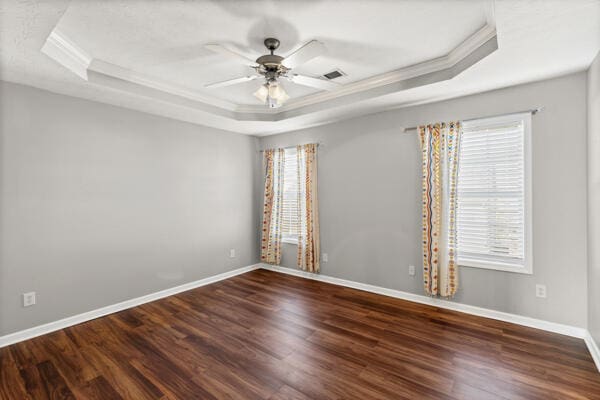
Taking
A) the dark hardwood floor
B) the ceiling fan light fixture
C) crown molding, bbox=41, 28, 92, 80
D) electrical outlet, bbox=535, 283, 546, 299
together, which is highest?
crown molding, bbox=41, 28, 92, 80

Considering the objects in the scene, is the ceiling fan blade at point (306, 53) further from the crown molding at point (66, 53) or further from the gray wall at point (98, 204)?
the gray wall at point (98, 204)

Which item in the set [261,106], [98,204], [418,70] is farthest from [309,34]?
[98,204]

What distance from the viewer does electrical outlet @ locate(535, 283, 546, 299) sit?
2734 mm

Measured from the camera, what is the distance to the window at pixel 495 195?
2.82 metres

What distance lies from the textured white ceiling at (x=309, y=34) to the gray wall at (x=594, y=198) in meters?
0.26

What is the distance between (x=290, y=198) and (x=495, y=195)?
9.85 ft

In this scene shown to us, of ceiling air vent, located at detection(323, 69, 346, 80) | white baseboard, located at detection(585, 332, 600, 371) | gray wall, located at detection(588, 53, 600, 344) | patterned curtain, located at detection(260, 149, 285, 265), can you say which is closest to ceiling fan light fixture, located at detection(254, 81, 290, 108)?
ceiling air vent, located at detection(323, 69, 346, 80)

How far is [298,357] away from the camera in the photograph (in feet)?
7.69

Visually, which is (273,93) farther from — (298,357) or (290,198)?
(290,198)

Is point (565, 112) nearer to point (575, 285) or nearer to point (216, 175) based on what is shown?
point (575, 285)

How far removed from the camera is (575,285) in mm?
2609

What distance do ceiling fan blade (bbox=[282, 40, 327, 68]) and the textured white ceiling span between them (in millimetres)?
262

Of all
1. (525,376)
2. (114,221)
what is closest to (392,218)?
(525,376)

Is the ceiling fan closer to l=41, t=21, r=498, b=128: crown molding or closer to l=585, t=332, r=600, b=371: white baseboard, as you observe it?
l=41, t=21, r=498, b=128: crown molding
